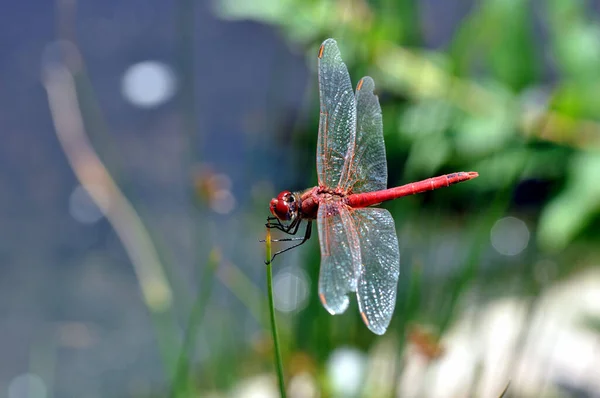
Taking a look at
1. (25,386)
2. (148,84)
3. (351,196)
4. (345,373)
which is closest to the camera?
(351,196)

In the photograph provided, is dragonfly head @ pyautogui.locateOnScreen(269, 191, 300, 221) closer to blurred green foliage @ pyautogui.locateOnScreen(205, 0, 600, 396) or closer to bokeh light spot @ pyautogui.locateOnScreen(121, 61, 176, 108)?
blurred green foliage @ pyautogui.locateOnScreen(205, 0, 600, 396)

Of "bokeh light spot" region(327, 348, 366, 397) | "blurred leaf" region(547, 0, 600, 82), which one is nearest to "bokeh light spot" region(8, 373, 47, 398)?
"bokeh light spot" region(327, 348, 366, 397)

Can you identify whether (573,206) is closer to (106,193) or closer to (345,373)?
(345,373)

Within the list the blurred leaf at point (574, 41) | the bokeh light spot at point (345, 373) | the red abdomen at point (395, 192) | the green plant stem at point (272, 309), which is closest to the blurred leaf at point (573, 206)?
the blurred leaf at point (574, 41)

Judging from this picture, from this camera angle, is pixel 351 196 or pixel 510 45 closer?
pixel 351 196

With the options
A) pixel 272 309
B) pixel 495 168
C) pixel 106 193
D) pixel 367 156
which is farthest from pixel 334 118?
pixel 495 168

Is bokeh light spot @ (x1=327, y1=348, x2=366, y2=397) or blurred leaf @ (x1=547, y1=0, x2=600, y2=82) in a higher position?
blurred leaf @ (x1=547, y1=0, x2=600, y2=82)
